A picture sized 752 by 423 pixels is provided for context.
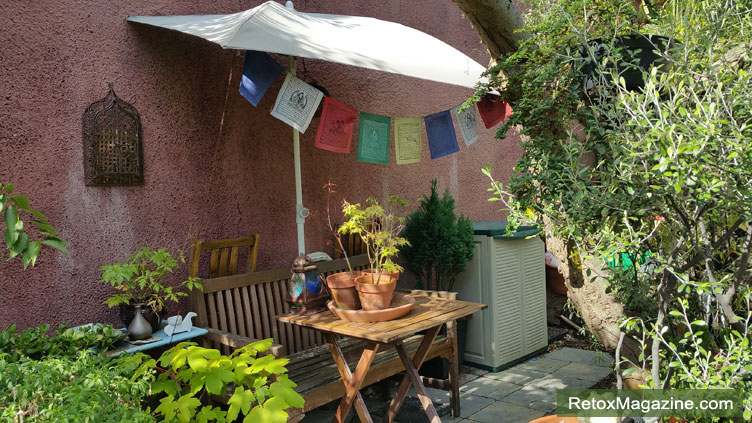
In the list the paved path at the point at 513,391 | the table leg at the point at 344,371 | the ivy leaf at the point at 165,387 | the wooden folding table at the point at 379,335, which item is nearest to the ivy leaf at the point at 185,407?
the ivy leaf at the point at 165,387

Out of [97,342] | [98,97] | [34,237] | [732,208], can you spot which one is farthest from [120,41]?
[732,208]

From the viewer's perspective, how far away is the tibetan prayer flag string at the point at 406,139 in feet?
14.3

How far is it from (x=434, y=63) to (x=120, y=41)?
6.90ft

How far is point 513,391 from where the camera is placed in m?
4.70

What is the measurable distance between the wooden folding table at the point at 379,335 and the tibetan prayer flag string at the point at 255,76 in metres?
1.40

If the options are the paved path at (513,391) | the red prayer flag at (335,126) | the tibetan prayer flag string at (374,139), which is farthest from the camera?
the paved path at (513,391)

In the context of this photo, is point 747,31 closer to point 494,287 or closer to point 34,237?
point 494,287

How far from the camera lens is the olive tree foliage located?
203cm

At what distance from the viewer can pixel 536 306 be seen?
5582 millimetres

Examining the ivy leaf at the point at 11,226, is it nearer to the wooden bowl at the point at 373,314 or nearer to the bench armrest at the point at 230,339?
the bench armrest at the point at 230,339

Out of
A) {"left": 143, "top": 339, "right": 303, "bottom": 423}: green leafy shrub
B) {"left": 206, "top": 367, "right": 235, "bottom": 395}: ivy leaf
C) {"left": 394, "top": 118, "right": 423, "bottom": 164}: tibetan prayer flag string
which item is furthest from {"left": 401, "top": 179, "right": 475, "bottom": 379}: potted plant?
{"left": 206, "top": 367, "right": 235, "bottom": 395}: ivy leaf

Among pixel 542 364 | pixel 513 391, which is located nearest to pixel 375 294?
pixel 513 391

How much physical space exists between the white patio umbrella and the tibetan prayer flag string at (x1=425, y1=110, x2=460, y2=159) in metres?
0.41

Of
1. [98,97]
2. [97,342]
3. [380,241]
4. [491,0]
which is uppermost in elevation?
[491,0]
